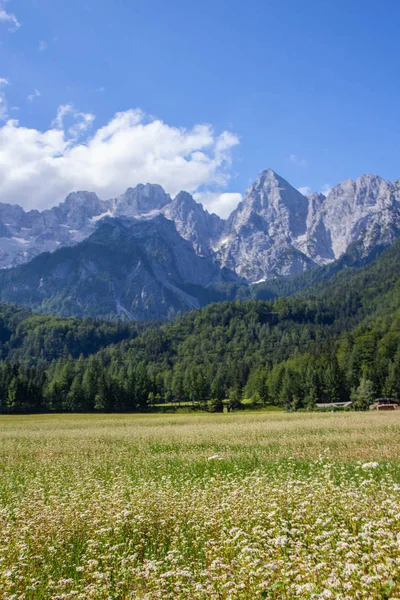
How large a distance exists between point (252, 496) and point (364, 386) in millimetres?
93102

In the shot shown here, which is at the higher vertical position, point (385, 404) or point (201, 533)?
point (201, 533)

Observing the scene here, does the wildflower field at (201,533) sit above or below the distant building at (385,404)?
above

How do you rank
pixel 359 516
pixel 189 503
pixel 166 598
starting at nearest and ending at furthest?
pixel 166 598 → pixel 359 516 → pixel 189 503

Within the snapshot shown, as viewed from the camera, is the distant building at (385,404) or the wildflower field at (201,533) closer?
the wildflower field at (201,533)

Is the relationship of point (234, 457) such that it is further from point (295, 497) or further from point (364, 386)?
point (364, 386)

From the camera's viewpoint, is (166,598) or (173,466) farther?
(173,466)

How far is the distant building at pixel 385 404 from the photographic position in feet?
300

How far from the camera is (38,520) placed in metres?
11.6

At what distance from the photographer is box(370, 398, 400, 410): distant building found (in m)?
91.6

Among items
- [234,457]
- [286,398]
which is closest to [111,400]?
[286,398]

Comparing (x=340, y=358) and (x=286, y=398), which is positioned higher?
(x=340, y=358)

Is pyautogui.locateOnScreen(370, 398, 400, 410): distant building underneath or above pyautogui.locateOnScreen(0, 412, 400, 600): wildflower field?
underneath

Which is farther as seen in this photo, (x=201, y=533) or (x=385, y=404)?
(x=385, y=404)

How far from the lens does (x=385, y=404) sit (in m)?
95.2
